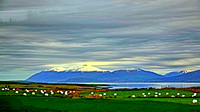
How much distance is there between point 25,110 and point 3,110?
2281mm

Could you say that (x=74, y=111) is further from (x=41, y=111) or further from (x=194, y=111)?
(x=194, y=111)

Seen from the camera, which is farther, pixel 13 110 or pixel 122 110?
pixel 122 110

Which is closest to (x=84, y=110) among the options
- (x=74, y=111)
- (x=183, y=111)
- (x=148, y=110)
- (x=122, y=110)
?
(x=74, y=111)

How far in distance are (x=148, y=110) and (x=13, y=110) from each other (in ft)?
48.9

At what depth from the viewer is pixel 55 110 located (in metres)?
38.8

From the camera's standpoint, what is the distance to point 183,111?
38.3 metres

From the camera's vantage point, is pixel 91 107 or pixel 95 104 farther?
pixel 95 104

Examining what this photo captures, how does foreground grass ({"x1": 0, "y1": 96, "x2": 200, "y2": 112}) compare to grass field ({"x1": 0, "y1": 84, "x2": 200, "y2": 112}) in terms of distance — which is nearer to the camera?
foreground grass ({"x1": 0, "y1": 96, "x2": 200, "y2": 112})

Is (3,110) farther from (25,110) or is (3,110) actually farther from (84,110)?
(84,110)

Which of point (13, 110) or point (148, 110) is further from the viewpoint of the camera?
point (148, 110)

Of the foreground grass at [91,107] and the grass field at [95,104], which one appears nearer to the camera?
the foreground grass at [91,107]

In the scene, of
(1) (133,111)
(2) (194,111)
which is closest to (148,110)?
(1) (133,111)

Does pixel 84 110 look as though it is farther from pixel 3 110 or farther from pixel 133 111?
pixel 3 110

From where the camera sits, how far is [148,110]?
40.0m
